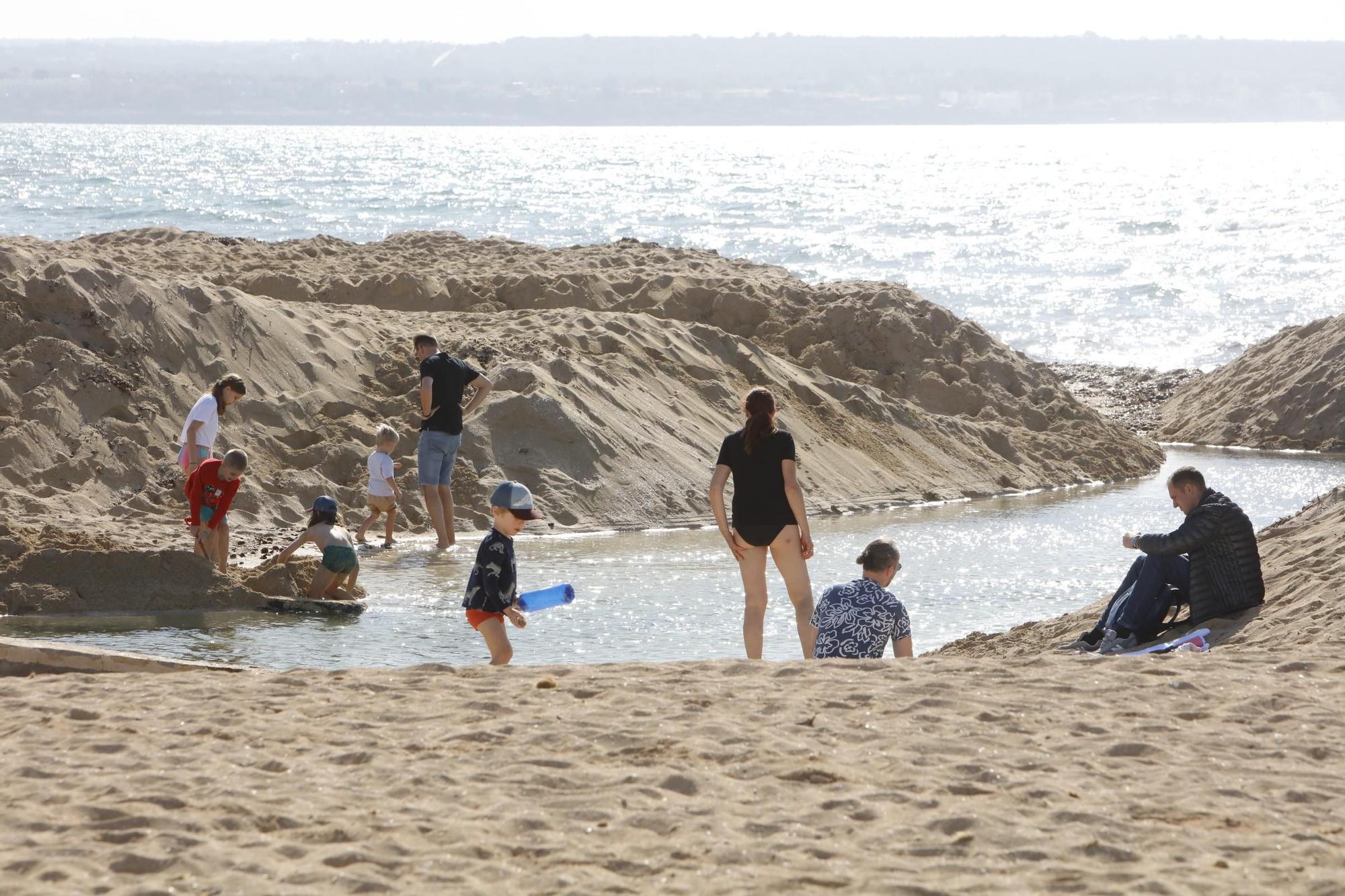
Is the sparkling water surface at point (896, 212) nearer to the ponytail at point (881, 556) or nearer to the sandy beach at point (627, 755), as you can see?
the sandy beach at point (627, 755)

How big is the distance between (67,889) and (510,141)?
526ft

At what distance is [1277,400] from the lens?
2133cm

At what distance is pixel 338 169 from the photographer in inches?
3735

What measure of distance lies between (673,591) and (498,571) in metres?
3.88

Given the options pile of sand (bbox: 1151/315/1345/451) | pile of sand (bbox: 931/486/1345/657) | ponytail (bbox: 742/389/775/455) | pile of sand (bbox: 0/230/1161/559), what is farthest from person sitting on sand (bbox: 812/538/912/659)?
pile of sand (bbox: 1151/315/1345/451)

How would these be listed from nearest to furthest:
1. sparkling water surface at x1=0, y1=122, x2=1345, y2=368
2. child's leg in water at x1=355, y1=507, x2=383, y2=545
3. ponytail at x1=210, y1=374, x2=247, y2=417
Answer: ponytail at x1=210, y1=374, x2=247, y2=417 → child's leg in water at x1=355, y1=507, x2=383, y2=545 → sparkling water surface at x1=0, y1=122, x2=1345, y2=368

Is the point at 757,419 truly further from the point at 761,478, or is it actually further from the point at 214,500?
the point at 214,500

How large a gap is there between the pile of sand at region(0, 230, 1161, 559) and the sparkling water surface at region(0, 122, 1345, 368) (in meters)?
13.0

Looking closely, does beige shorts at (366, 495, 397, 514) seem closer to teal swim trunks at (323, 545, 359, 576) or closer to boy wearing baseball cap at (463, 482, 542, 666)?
teal swim trunks at (323, 545, 359, 576)

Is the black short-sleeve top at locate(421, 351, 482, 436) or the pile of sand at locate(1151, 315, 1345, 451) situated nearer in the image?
the black short-sleeve top at locate(421, 351, 482, 436)

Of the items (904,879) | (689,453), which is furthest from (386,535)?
(904,879)

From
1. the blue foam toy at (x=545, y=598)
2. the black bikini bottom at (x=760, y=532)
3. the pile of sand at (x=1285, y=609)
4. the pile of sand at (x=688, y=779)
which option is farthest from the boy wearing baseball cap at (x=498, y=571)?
the pile of sand at (x=1285, y=609)

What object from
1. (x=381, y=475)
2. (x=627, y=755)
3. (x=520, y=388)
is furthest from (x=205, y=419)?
(x=627, y=755)

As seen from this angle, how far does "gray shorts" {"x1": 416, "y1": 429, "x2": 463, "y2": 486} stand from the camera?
12031 mm
